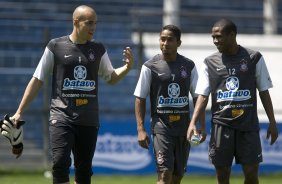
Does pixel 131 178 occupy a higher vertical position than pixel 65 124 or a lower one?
lower

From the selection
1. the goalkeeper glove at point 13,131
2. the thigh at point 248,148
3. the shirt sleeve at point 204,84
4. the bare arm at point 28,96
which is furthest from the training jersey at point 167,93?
the goalkeeper glove at point 13,131

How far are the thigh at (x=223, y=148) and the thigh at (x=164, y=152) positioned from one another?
1.49 feet

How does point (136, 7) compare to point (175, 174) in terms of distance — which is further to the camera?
point (136, 7)

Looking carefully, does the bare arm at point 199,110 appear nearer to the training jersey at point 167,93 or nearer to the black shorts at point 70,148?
the training jersey at point 167,93

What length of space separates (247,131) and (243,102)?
1.05 ft

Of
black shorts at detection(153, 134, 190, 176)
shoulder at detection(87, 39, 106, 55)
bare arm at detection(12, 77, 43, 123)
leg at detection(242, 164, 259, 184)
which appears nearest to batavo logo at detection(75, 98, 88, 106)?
bare arm at detection(12, 77, 43, 123)

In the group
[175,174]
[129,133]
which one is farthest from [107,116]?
[175,174]

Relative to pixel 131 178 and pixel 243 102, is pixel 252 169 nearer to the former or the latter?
pixel 243 102

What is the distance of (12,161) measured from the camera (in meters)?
17.0

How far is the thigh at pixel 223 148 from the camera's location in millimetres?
9227

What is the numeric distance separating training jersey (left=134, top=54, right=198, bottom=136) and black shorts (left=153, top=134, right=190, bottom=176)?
0.07 m

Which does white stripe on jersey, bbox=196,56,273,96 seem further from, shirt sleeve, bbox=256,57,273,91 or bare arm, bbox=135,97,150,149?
bare arm, bbox=135,97,150,149

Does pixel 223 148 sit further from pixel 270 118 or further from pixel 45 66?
pixel 45 66

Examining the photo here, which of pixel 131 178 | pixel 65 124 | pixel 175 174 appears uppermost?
pixel 65 124
